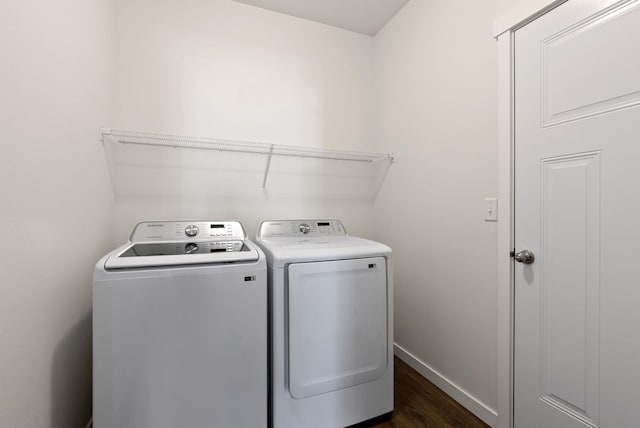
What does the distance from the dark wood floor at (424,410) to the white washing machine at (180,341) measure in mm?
795

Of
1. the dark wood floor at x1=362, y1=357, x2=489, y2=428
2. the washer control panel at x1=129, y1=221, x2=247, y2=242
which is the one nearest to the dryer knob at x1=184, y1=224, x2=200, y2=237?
the washer control panel at x1=129, y1=221, x2=247, y2=242

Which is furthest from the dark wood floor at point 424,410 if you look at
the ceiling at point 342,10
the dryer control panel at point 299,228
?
the ceiling at point 342,10

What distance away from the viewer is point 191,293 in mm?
1191

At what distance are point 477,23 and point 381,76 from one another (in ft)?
3.19

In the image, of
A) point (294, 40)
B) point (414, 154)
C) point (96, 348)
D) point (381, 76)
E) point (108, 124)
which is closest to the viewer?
point (96, 348)

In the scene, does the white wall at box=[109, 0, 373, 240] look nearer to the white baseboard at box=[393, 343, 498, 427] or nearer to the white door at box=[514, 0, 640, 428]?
the white baseboard at box=[393, 343, 498, 427]

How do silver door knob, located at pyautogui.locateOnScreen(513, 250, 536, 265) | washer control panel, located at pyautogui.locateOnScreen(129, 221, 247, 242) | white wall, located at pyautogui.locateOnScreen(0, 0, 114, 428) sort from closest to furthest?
white wall, located at pyautogui.locateOnScreen(0, 0, 114, 428)
silver door knob, located at pyautogui.locateOnScreen(513, 250, 536, 265)
washer control panel, located at pyautogui.locateOnScreen(129, 221, 247, 242)

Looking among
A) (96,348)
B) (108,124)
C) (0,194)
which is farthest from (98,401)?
(108,124)

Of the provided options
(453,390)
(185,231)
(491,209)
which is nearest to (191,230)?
(185,231)

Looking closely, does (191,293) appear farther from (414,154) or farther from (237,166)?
(414,154)

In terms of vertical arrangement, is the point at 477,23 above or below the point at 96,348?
above

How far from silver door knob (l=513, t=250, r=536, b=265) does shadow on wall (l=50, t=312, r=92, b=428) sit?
202 centimetres

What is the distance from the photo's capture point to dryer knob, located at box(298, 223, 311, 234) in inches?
77.4

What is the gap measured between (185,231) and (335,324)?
3.43ft
